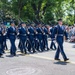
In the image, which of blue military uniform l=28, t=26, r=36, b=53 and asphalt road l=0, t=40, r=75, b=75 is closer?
asphalt road l=0, t=40, r=75, b=75

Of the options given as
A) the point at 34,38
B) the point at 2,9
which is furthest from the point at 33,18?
the point at 34,38

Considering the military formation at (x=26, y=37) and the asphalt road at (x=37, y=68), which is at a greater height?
the military formation at (x=26, y=37)

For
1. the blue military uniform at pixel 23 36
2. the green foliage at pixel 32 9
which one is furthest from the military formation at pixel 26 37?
the green foliage at pixel 32 9

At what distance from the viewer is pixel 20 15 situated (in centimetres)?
4891

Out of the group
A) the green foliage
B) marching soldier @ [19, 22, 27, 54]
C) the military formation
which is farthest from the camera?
the green foliage

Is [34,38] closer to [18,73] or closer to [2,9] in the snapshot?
[18,73]

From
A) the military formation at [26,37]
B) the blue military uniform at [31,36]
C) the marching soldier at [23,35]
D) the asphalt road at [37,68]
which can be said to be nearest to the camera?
the asphalt road at [37,68]

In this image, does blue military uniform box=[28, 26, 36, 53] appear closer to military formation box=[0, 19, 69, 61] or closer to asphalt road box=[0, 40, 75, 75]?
military formation box=[0, 19, 69, 61]

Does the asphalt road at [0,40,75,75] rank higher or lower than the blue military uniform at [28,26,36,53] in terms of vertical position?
lower

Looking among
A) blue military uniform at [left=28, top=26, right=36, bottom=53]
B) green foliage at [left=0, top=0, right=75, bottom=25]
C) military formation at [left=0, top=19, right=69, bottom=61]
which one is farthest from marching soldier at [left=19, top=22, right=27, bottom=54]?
green foliage at [left=0, top=0, right=75, bottom=25]

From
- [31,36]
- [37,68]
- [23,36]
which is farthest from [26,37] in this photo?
[37,68]

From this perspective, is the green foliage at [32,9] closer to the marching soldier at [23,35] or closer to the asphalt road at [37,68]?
the marching soldier at [23,35]

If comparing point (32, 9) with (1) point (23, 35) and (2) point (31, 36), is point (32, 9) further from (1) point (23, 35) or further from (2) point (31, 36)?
(1) point (23, 35)

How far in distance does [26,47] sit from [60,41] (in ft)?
14.6
